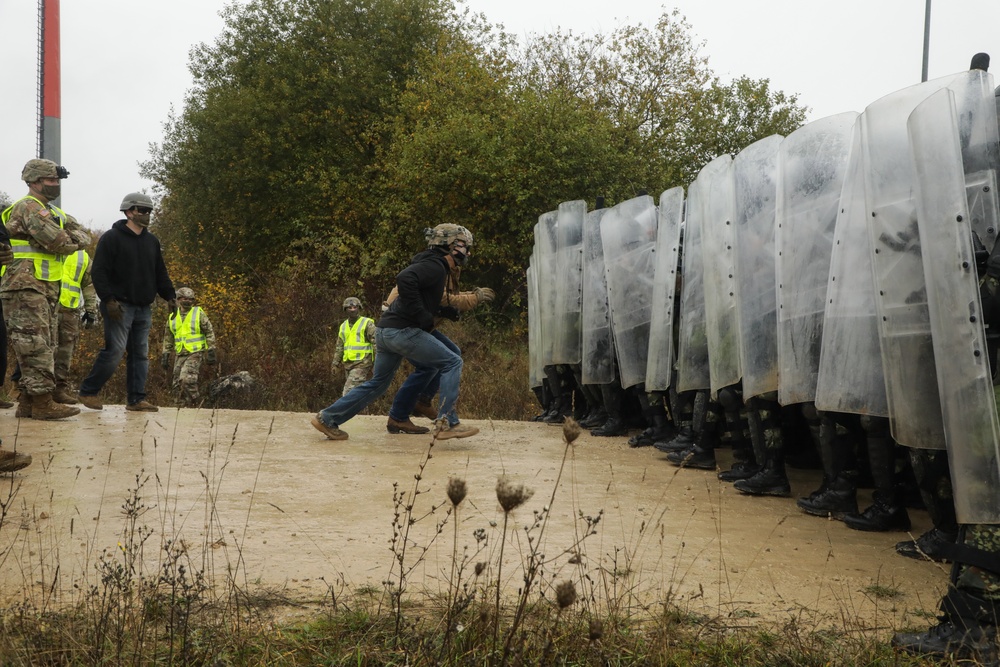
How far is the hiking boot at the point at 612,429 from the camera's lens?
26.3ft

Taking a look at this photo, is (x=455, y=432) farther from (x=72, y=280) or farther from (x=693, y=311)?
(x=72, y=280)

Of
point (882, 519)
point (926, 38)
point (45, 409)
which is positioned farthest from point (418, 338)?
point (926, 38)

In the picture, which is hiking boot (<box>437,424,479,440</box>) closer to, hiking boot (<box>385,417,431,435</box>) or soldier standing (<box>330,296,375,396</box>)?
hiking boot (<box>385,417,431,435</box>)

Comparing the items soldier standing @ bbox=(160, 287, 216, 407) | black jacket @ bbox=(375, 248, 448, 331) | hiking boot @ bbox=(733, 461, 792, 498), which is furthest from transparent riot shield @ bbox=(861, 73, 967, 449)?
soldier standing @ bbox=(160, 287, 216, 407)

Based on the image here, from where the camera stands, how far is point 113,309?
7781mm

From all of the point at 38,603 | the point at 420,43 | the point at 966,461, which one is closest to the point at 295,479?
the point at 38,603

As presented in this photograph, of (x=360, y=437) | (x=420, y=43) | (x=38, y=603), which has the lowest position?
(x=38, y=603)

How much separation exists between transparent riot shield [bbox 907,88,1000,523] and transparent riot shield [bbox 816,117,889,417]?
3.36 feet

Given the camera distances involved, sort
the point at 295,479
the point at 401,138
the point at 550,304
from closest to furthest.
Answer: the point at 295,479
the point at 550,304
the point at 401,138

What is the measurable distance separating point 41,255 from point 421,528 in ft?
14.7

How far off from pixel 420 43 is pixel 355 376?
522 inches

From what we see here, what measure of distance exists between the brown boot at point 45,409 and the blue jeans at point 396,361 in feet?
6.71

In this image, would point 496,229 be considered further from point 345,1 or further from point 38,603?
point 38,603

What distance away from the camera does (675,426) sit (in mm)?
7457
